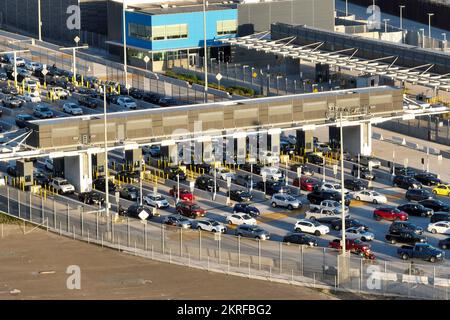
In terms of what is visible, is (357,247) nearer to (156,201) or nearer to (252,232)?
(252,232)

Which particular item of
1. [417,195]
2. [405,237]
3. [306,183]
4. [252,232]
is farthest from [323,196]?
[405,237]

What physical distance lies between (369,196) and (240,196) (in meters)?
5.37

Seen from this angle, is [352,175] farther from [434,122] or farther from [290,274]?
[290,274]

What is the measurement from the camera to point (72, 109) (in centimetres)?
8781

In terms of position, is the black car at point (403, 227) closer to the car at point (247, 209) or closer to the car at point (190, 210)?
the car at point (247, 209)

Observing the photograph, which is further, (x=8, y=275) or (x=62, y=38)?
(x=62, y=38)

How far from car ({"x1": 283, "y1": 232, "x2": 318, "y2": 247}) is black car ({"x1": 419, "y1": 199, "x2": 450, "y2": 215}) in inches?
292

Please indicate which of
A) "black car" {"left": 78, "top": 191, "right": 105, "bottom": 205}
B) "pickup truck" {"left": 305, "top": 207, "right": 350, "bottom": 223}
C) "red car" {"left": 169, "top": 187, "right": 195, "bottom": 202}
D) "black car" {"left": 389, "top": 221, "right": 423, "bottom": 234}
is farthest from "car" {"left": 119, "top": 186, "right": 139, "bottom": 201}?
"black car" {"left": 389, "top": 221, "right": 423, "bottom": 234}

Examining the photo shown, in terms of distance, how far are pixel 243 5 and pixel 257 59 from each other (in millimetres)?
4222

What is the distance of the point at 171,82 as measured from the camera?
3812 inches

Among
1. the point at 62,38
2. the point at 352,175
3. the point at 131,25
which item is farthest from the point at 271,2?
the point at 352,175

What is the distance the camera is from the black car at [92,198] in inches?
2682

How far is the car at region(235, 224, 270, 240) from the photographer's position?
62438 mm

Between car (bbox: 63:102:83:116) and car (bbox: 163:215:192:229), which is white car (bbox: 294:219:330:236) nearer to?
car (bbox: 163:215:192:229)
